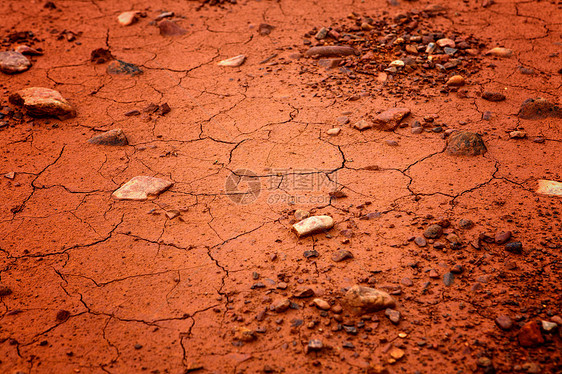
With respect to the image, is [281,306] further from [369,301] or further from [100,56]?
[100,56]

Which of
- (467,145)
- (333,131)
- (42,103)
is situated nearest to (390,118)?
(333,131)

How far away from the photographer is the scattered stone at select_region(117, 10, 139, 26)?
5160 millimetres

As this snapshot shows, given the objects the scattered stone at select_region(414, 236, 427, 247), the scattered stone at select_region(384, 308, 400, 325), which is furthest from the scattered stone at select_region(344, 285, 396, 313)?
the scattered stone at select_region(414, 236, 427, 247)

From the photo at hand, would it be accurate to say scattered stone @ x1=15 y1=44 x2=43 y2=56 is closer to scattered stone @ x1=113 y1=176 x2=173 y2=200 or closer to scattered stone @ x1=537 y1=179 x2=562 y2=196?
scattered stone @ x1=113 y1=176 x2=173 y2=200

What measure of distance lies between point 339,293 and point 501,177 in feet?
4.96

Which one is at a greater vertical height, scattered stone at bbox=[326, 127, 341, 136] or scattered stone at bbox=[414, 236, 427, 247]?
scattered stone at bbox=[326, 127, 341, 136]

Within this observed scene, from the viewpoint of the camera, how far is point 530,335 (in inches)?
72.4

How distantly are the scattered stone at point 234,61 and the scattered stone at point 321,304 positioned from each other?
3.01 m

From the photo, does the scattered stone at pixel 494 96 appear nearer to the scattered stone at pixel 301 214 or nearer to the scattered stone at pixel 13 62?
the scattered stone at pixel 301 214

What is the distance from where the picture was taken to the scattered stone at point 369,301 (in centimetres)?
205

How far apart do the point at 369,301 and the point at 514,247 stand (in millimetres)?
895

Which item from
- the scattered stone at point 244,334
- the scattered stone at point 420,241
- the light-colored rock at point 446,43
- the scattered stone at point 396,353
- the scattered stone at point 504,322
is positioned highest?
the light-colored rock at point 446,43

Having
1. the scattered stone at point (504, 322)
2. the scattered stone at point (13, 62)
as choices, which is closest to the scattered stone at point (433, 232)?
the scattered stone at point (504, 322)

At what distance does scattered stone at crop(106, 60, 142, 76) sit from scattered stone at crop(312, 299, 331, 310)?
3309 millimetres
